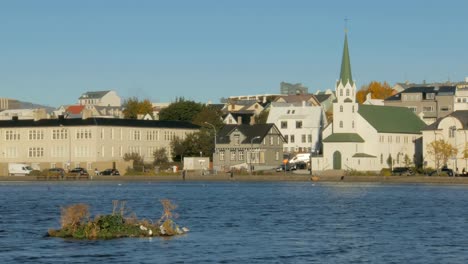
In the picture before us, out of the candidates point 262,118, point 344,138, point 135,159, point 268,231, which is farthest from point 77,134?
point 268,231

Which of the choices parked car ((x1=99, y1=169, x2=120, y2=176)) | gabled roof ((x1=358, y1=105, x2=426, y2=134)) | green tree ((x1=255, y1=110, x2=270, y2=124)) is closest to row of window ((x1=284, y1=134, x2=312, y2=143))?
green tree ((x1=255, y1=110, x2=270, y2=124))

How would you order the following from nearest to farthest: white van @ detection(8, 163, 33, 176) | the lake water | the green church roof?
the lake water
the green church roof
white van @ detection(8, 163, 33, 176)

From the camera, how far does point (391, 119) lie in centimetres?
16600

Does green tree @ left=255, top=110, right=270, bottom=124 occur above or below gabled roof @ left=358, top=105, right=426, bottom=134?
above

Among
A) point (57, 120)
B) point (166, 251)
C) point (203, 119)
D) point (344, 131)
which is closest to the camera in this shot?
point (166, 251)

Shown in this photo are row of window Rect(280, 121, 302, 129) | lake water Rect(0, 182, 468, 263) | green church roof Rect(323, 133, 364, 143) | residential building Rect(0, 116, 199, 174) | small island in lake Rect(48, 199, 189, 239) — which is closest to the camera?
lake water Rect(0, 182, 468, 263)

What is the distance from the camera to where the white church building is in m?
155

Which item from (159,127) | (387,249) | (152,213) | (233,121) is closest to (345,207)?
(152,213)

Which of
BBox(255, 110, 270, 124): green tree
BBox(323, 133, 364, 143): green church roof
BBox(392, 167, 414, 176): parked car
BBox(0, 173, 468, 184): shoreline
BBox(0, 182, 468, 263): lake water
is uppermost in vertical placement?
BBox(255, 110, 270, 124): green tree

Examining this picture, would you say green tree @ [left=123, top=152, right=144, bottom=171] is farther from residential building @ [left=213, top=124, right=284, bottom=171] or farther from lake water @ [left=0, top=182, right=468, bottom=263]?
lake water @ [left=0, top=182, right=468, bottom=263]

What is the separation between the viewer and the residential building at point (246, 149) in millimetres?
167000

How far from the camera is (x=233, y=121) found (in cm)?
19000

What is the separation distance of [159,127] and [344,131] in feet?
107

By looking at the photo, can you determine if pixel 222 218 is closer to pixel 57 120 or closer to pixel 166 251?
pixel 166 251
